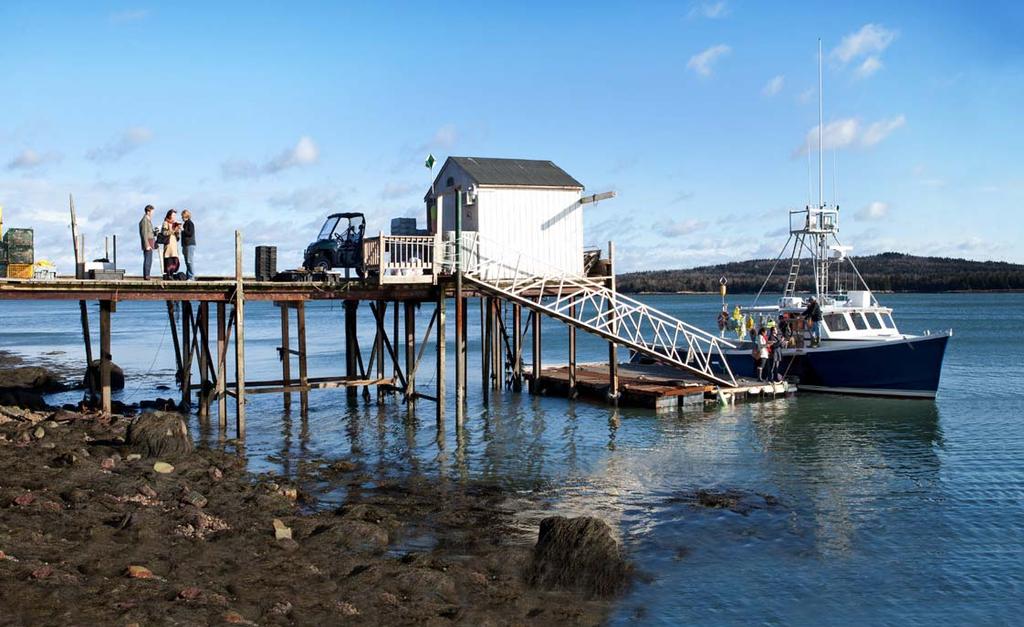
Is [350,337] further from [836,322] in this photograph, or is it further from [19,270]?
[836,322]

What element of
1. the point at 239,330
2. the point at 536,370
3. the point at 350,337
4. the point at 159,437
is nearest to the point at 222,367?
the point at 239,330

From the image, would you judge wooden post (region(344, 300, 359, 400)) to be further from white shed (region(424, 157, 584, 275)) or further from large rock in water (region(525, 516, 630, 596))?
large rock in water (region(525, 516, 630, 596))

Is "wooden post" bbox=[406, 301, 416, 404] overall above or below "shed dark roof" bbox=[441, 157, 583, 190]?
below

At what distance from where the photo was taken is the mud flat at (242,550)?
36.9ft

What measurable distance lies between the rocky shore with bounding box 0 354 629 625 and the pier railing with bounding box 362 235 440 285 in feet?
25.7

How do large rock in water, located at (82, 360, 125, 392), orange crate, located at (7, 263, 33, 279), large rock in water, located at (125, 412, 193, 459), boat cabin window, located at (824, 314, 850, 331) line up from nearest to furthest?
1. large rock in water, located at (125, 412, 193, 459)
2. orange crate, located at (7, 263, 33, 279)
3. large rock in water, located at (82, 360, 125, 392)
4. boat cabin window, located at (824, 314, 850, 331)

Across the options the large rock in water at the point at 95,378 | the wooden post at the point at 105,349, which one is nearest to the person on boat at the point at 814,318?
the wooden post at the point at 105,349

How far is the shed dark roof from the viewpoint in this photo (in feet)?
91.8

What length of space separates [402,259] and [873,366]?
16.8 metres

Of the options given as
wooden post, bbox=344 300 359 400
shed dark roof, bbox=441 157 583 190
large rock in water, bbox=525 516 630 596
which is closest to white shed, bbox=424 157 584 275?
shed dark roof, bbox=441 157 583 190

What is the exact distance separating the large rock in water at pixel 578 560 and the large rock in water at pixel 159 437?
9.05 metres

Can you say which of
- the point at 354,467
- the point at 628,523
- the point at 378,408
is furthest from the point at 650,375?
the point at 628,523

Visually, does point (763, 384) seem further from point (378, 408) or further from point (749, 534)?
point (749, 534)

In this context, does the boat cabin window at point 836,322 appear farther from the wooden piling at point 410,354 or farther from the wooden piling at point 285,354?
the wooden piling at point 285,354
